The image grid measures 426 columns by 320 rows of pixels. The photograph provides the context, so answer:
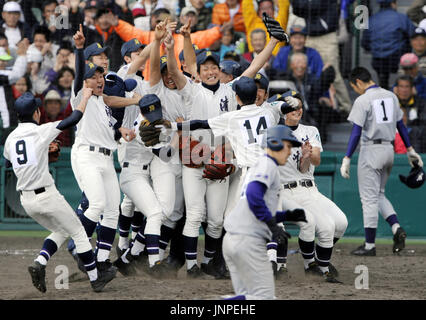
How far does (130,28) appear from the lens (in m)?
11.5

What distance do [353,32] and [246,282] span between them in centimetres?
746

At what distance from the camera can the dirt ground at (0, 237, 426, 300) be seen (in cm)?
716

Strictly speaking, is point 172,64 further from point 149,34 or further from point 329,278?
point 149,34

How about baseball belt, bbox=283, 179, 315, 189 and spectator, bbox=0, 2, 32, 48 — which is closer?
baseball belt, bbox=283, 179, 315, 189

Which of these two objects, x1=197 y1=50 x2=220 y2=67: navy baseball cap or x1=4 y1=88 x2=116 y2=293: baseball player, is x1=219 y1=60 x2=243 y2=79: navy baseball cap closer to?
x1=197 y1=50 x2=220 y2=67: navy baseball cap

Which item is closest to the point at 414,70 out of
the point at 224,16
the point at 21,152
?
the point at 224,16

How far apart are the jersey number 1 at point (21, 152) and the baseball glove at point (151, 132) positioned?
1.09 meters

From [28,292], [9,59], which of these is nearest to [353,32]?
[9,59]

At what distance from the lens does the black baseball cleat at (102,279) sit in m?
7.35

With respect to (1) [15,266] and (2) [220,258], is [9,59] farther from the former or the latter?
(2) [220,258]

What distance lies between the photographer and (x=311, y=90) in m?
12.0

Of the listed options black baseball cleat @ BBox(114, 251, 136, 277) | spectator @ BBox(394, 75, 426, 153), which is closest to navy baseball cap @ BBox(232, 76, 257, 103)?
black baseball cleat @ BBox(114, 251, 136, 277)

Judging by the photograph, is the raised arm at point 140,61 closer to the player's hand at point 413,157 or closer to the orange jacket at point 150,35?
the orange jacket at point 150,35

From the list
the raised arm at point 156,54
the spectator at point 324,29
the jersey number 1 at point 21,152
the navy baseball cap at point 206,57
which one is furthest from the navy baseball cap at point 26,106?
the spectator at point 324,29
